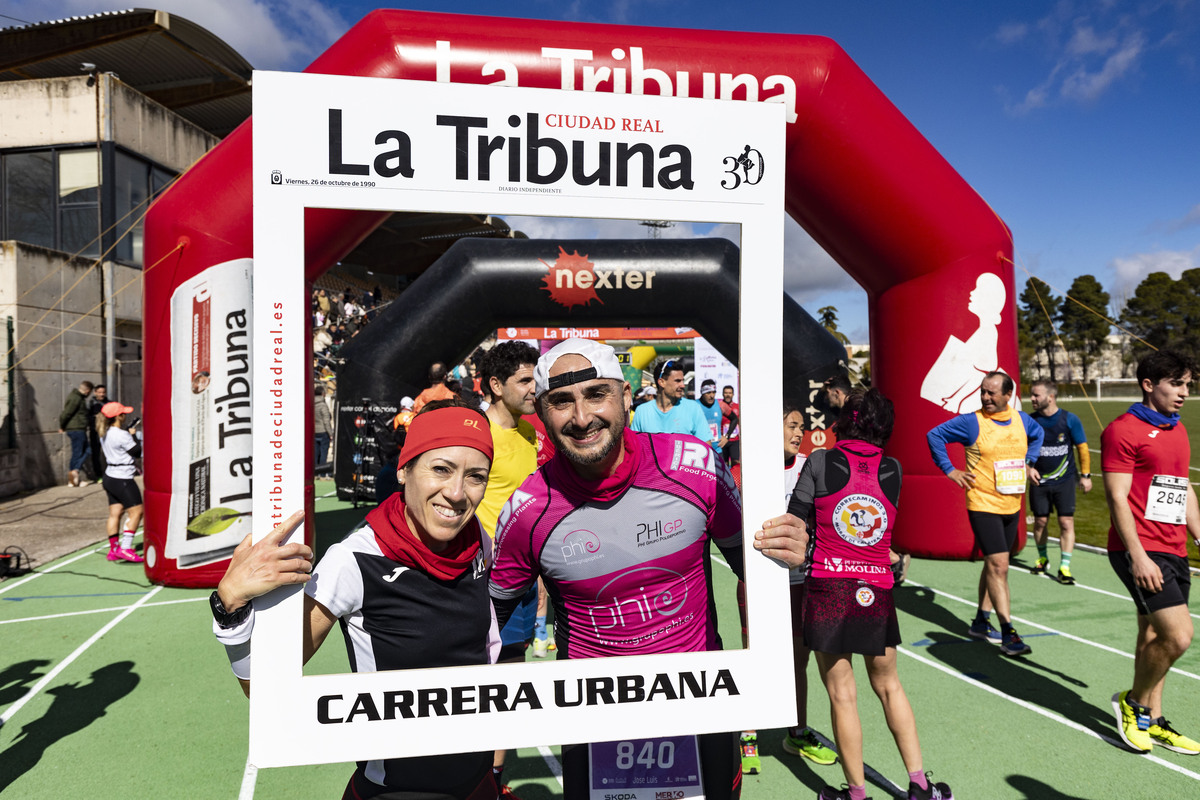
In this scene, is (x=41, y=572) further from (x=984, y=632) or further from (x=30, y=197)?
(x=30, y=197)

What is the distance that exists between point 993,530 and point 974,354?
4.74ft

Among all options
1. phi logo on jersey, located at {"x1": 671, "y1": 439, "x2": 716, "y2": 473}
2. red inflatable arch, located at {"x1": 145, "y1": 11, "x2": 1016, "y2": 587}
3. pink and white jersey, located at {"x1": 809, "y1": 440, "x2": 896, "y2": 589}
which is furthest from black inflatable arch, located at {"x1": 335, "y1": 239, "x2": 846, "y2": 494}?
phi logo on jersey, located at {"x1": 671, "y1": 439, "x2": 716, "y2": 473}

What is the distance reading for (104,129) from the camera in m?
13.7

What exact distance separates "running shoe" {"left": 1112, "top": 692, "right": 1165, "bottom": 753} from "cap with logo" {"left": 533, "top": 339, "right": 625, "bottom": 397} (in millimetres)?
3669

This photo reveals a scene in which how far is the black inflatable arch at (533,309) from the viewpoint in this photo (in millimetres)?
8023

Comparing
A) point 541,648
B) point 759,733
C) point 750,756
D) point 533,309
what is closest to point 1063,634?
point 759,733

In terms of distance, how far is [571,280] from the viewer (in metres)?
8.34

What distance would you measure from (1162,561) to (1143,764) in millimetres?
1015

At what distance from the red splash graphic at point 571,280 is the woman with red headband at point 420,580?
22.0 ft

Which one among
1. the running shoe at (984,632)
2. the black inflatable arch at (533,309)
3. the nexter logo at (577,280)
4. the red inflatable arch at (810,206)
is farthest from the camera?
the nexter logo at (577,280)

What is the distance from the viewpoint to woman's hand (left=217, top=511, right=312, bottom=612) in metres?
1.38

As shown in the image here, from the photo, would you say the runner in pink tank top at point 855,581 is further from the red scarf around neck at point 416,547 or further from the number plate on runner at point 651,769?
the red scarf around neck at point 416,547

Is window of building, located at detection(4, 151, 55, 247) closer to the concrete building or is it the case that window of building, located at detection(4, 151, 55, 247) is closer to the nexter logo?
the concrete building

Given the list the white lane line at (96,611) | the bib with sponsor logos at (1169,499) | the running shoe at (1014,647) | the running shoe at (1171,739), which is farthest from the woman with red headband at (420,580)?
the white lane line at (96,611)
